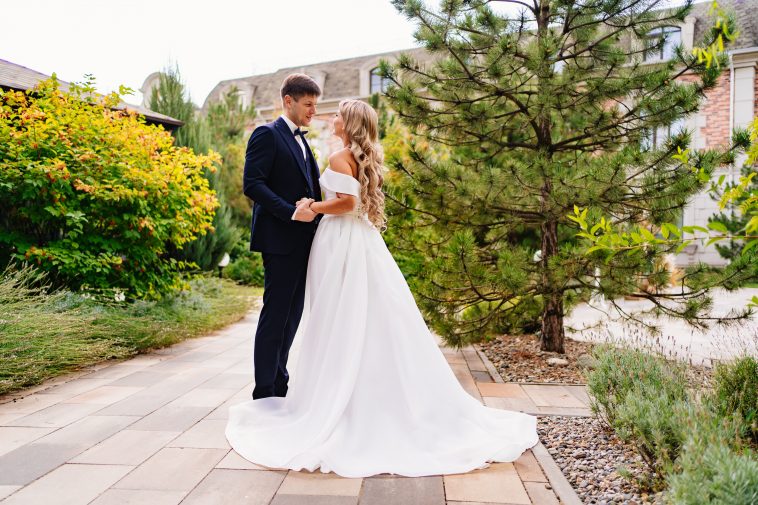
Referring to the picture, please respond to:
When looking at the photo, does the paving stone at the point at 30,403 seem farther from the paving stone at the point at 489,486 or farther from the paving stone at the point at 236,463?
the paving stone at the point at 489,486

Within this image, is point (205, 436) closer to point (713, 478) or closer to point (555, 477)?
Answer: point (555, 477)

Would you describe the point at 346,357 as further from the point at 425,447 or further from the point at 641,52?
the point at 641,52

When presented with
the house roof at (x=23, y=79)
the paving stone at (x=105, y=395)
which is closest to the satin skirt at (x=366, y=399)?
the paving stone at (x=105, y=395)

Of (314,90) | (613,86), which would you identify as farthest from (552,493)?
(613,86)

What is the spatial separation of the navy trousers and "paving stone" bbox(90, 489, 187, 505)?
1130 millimetres

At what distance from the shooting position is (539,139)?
5.54m

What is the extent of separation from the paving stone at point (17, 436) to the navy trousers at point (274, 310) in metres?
1.25

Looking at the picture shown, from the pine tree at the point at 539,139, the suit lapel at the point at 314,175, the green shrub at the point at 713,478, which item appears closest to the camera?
the green shrub at the point at 713,478

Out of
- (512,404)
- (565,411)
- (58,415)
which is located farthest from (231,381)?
(565,411)

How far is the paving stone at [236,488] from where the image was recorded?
2.41 meters

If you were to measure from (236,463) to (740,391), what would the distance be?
8.86ft

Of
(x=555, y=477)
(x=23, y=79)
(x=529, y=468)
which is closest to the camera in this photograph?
(x=555, y=477)

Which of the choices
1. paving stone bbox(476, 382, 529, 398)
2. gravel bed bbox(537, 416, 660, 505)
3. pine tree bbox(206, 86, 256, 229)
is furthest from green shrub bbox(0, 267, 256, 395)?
pine tree bbox(206, 86, 256, 229)

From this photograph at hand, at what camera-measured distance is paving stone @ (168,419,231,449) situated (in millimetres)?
3123
